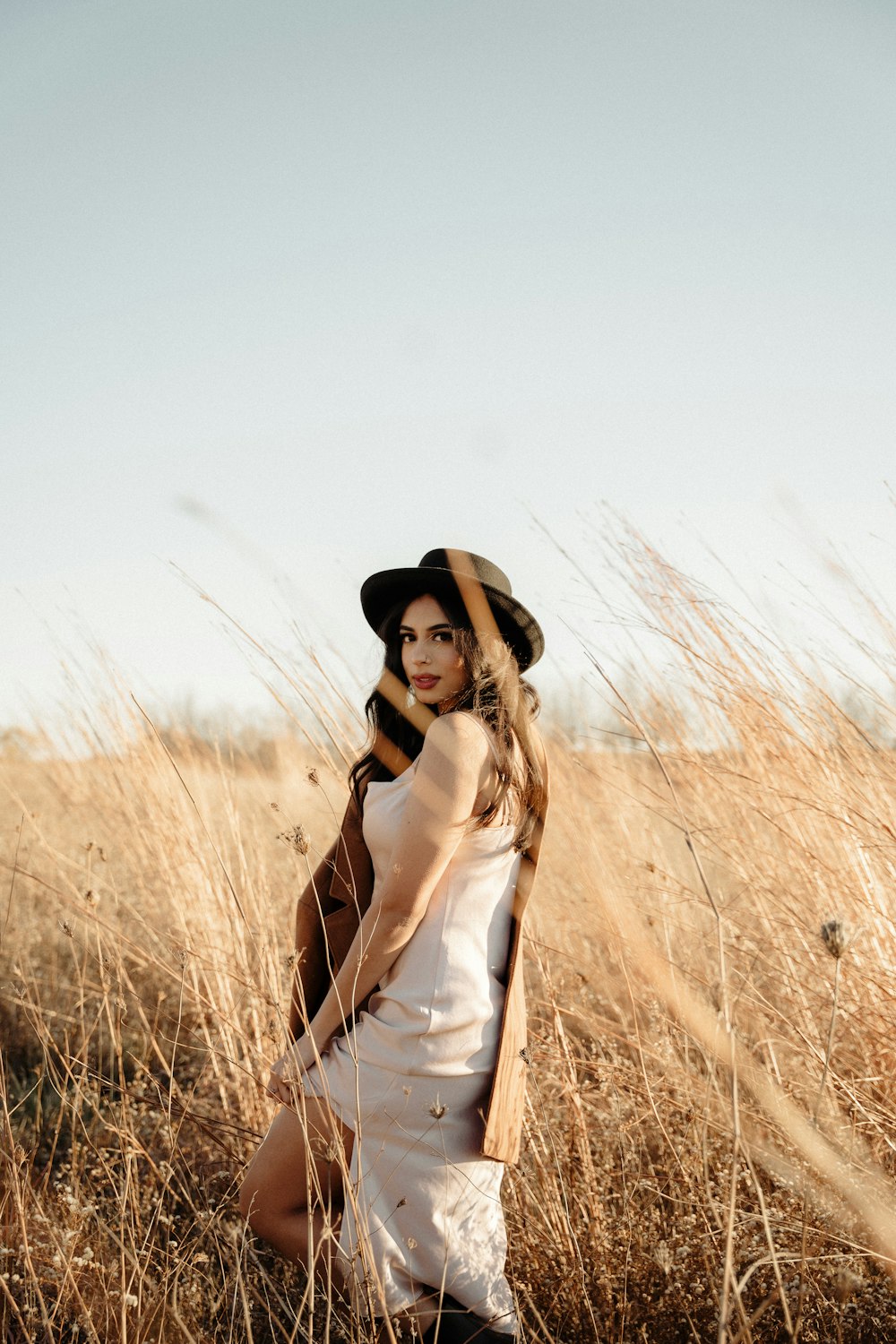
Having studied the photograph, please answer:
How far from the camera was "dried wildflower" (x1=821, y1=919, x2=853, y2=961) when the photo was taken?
1.08m

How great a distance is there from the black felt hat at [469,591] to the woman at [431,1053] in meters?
0.05

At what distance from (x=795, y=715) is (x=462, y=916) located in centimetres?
107

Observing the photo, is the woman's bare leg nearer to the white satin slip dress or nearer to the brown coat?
the white satin slip dress

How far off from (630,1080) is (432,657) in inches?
47.2

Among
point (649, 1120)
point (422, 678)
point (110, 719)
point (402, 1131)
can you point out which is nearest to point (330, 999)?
point (402, 1131)

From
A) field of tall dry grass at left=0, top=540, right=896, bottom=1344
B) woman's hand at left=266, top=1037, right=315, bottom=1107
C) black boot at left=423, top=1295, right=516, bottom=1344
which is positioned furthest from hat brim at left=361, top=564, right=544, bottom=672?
black boot at left=423, top=1295, right=516, bottom=1344

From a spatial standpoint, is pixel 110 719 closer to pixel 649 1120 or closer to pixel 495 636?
pixel 495 636

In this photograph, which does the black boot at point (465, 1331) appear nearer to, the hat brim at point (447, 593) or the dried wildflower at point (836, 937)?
the dried wildflower at point (836, 937)

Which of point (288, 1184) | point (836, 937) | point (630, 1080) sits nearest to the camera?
point (836, 937)

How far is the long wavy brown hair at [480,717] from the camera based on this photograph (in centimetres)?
196

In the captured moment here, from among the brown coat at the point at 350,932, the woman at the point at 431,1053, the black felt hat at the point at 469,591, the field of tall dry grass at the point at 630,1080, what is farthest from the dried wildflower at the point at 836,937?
the black felt hat at the point at 469,591

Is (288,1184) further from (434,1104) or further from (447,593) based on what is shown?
(447,593)

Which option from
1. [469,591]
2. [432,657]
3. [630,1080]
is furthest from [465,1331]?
[469,591]

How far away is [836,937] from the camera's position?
3.56 feet
